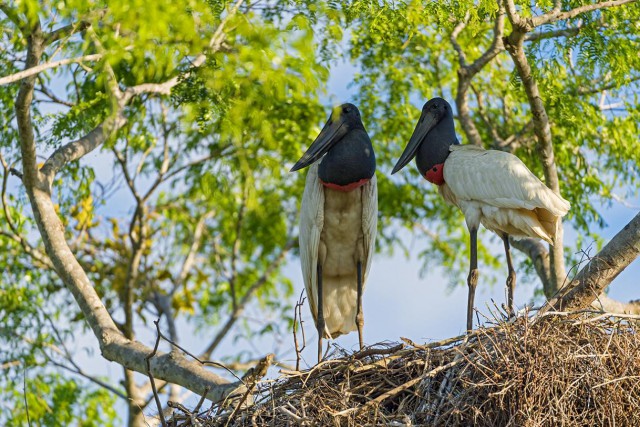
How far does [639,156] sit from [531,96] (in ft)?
8.74

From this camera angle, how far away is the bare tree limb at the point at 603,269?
595 cm

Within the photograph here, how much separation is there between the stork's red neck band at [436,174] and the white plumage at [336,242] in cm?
40

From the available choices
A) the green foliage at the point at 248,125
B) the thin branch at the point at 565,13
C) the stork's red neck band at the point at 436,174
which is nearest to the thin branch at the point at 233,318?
the green foliage at the point at 248,125

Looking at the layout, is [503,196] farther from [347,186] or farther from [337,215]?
[337,215]

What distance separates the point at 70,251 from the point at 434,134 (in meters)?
2.72

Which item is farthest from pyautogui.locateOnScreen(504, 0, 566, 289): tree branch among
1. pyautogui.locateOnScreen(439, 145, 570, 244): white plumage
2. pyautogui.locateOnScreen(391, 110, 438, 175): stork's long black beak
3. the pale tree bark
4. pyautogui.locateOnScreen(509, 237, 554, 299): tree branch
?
the pale tree bark

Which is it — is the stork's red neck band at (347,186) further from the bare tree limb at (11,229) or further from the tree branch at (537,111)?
the bare tree limb at (11,229)

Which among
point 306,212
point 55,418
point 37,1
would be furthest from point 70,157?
point 55,418

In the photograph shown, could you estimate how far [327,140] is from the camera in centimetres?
768

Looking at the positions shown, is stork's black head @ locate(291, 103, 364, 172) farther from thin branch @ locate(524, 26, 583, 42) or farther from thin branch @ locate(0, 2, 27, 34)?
thin branch @ locate(0, 2, 27, 34)

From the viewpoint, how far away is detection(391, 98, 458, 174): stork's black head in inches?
302

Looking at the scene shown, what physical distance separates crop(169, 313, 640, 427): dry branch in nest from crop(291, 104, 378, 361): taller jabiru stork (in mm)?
1824

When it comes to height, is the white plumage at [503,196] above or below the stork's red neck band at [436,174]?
below

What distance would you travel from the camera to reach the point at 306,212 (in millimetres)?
7730
